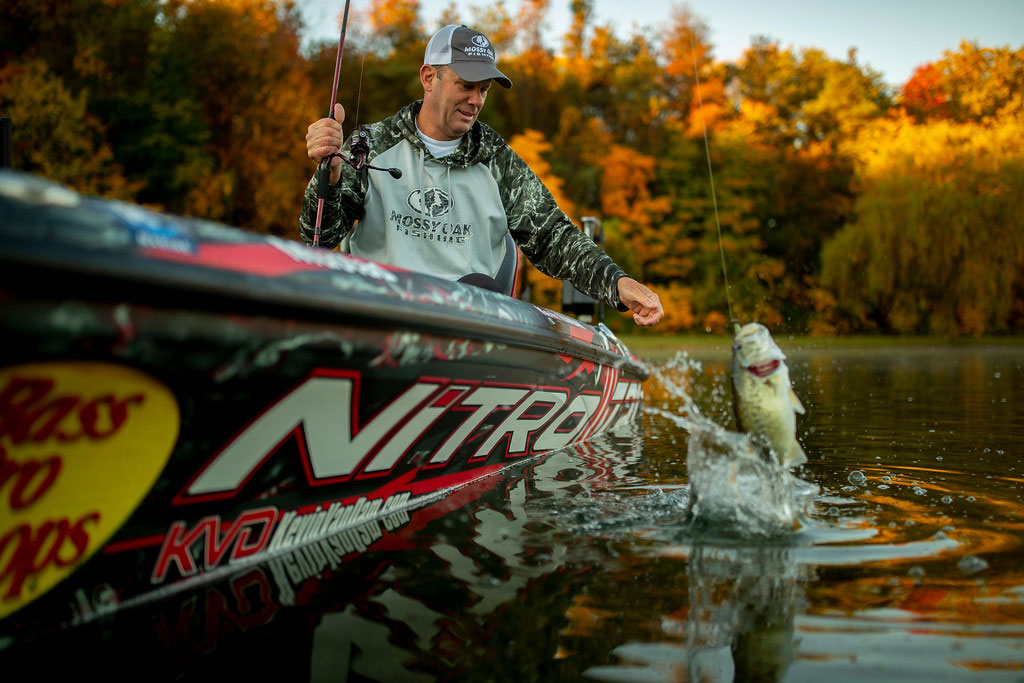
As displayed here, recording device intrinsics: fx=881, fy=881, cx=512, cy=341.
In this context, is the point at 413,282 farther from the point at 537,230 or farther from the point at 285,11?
the point at 285,11

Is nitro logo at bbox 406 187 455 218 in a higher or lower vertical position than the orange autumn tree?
lower

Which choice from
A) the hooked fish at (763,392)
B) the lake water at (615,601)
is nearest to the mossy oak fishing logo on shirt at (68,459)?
the lake water at (615,601)

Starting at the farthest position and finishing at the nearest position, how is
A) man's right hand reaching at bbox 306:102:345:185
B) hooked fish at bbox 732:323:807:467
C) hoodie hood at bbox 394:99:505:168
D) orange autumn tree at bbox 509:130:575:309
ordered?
orange autumn tree at bbox 509:130:575:309 < hoodie hood at bbox 394:99:505:168 < man's right hand reaching at bbox 306:102:345:185 < hooked fish at bbox 732:323:807:467

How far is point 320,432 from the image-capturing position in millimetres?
2357

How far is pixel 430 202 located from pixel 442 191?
0.09 metres

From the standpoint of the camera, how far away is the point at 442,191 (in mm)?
4027

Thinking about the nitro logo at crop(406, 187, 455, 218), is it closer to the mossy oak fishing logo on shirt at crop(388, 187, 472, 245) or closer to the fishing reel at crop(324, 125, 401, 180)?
the mossy oak fishing logo on shirt at crop(388, 187, 472, 245)

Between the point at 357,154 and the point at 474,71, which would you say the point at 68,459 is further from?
the point at 474,71

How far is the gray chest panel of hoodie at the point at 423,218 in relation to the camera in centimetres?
394

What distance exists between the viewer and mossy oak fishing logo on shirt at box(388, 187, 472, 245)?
12.9ft

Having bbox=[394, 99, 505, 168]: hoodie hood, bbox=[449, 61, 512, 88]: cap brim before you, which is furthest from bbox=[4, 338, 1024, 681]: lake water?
bbox=[449, 61, 512, 88]: cap brim

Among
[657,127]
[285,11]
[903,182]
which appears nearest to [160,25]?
[285,11]

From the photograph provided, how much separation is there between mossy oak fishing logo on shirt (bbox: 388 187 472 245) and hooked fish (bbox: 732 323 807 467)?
6.40ft

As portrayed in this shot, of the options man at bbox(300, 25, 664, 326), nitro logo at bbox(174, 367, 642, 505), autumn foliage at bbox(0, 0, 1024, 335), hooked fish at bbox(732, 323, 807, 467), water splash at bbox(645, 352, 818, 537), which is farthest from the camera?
autumn foliage at bbox(0, 0, 1024, 335)
